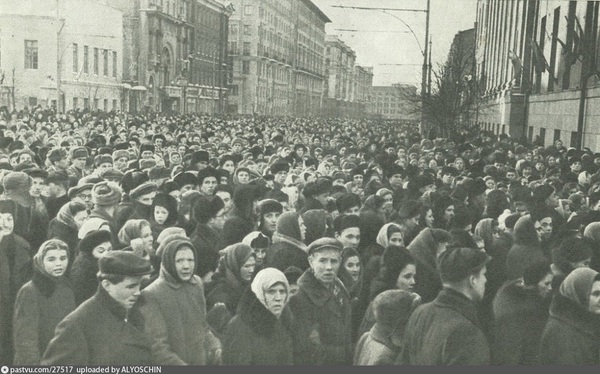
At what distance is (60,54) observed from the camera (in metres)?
28.4

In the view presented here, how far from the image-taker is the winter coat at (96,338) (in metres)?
4.14

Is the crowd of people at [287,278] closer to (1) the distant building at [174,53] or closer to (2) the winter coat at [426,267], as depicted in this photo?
(2) the winter coat at [426,267]

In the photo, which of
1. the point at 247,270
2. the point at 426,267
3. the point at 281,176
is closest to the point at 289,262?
the point at 247,270

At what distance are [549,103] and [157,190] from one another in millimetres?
18270

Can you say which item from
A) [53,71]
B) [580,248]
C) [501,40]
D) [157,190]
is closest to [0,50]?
[53,71]

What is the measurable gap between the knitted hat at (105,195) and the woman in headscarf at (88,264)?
1.71 m

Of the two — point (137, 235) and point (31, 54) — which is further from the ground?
point (31, 54)

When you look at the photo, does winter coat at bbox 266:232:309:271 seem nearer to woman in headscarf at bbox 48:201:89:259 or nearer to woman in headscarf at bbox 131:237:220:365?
woman in headscarf at bbox 131:237:220:365

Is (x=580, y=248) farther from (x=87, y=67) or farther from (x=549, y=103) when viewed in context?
(x=87, y=67)

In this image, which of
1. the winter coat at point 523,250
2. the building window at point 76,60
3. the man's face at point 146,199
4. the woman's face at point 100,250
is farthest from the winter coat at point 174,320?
the building window at point 76,60

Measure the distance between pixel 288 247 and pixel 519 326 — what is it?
5.98ft

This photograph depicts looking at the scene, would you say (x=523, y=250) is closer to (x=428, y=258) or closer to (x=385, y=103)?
(x=428, y=258)

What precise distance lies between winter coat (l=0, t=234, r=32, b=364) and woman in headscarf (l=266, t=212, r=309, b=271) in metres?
1.76

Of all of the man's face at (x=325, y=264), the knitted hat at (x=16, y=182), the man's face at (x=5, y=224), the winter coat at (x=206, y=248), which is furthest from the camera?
the knitted hat at (x=16, y=182)
